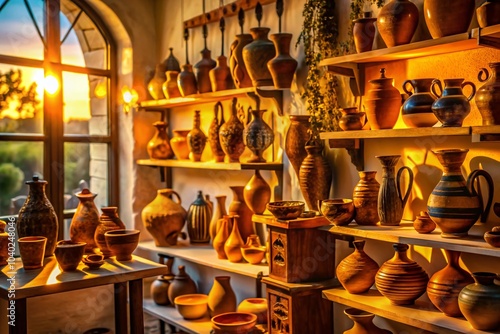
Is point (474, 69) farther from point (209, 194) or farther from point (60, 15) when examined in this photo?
point (60, 15)

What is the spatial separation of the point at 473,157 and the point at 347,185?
694 millimetres

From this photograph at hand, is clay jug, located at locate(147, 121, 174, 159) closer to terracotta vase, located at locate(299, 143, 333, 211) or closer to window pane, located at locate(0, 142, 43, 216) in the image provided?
window pane, located at locate(0, 142, 43, 216)

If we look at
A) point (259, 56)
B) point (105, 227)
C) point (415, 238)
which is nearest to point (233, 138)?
point (259, 56)

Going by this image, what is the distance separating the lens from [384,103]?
2.38 meters

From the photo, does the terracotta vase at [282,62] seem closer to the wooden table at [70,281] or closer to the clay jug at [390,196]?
the clay jug at [390,196]

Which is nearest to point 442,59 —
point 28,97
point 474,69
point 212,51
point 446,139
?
point 474,69

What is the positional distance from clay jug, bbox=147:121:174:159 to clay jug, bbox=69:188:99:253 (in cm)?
107

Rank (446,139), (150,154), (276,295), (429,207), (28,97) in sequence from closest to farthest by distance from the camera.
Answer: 1. (429,207)
2. (446,139)
3. (276,295)
4. (28,97)
5. (150,154)

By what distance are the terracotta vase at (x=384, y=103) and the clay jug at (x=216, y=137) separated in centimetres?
126

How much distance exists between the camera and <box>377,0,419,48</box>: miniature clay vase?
2.28m

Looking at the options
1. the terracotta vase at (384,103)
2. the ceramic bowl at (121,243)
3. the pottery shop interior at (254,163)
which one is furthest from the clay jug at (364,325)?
the ceramic bowl at (121,243)

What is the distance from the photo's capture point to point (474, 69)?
226 centimetres

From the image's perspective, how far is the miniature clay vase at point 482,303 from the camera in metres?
1.93

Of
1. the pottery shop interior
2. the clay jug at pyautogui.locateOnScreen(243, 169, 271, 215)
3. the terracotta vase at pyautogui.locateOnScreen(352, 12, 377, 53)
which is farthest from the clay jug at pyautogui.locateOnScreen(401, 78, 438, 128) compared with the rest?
the clay jug at pyautogui.locateOnScreen(243, 169, 271, 215)
